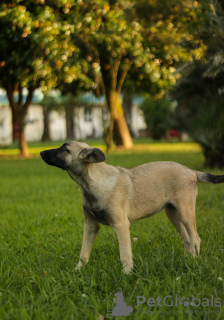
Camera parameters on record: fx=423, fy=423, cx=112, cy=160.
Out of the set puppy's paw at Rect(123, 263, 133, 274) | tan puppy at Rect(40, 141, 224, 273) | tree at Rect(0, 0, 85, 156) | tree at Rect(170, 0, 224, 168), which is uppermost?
tree at Rect(0, 0, 85, 156)

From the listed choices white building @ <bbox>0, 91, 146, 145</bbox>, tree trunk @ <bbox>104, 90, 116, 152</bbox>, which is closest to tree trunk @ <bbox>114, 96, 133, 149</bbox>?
tree trunk @ <bbox>104, 90, 116, 152</bbox>

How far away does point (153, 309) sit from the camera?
10.6 ft

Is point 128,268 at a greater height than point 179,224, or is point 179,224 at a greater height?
point 179,224

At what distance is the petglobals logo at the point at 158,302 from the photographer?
317 cm

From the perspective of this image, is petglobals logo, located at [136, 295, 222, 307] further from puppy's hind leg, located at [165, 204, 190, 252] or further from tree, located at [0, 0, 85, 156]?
tree, located at [0, 0, 85, 156]

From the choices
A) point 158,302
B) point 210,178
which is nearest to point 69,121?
point 210,178

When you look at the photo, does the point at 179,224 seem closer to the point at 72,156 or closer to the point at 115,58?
the point at 72,156

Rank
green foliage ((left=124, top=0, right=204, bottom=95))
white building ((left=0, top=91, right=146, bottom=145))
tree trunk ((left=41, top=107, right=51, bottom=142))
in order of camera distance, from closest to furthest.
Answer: green foliage ((left=124, top=0, right=204, bottom=95)), tree trunk ((left=41, top=107, right=51, bottom=142)), white building ((left=0, top=91, right=146, bottom=145))

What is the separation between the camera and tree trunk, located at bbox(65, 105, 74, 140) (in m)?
52.5

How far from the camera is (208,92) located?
12289mm

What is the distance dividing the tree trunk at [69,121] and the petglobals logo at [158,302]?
4940 centimetres

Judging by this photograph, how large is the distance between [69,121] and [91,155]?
54346 mm

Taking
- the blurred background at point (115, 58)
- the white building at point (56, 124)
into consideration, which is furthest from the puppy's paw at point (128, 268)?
the white building at point (56, 124)

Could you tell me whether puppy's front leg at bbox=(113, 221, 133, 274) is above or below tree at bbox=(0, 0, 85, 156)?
below
